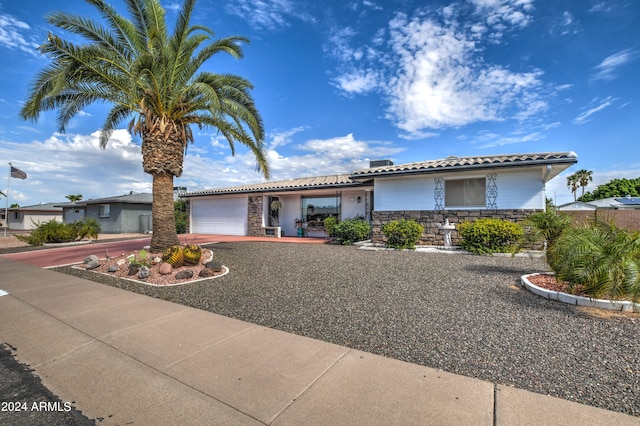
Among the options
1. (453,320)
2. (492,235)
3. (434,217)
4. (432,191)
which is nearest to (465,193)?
(432,191)

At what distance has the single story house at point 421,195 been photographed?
1132cm

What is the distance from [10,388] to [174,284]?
4048 millimetres

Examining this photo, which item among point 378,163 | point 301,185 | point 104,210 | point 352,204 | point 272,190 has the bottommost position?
point 104,210

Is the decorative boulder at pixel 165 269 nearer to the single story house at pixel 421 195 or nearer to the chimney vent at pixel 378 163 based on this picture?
the single story house at pixel 421 195

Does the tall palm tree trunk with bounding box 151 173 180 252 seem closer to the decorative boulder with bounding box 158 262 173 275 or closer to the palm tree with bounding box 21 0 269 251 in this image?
the palm tree with bounding box 21 0 269 251

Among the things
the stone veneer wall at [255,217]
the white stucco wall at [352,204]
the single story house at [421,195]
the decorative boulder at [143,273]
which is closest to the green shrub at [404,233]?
the single story house at [421,195]

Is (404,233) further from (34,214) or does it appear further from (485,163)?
(34,214)

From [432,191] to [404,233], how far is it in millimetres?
2456

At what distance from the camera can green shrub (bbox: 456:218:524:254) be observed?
34.2ft

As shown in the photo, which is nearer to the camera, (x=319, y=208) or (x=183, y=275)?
(x=183, y=275)

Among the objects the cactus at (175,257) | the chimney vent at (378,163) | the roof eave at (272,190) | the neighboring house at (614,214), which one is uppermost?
the chimney vent at (378,163)

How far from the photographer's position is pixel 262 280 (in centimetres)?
708

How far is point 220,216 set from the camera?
71.4 feet

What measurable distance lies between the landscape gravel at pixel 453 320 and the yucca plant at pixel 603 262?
1.43 ft
